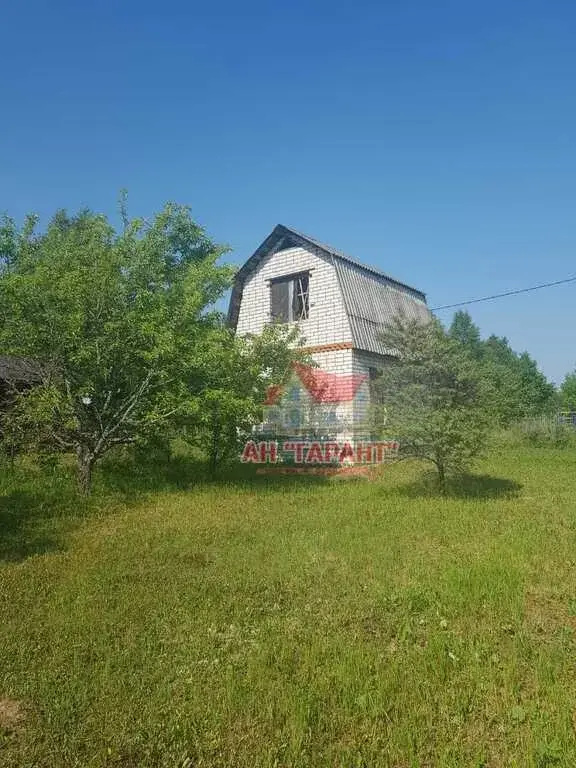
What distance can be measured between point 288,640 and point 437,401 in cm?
743

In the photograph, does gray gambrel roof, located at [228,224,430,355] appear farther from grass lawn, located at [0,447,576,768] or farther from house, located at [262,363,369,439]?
grass lawn, located at [0,447,576,768]

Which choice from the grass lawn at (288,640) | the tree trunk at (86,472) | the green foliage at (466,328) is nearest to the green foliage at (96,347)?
the tree trunk at (86,472)

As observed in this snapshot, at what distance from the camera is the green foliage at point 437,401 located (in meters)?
10.2

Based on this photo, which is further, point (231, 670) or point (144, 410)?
point (144, 410)

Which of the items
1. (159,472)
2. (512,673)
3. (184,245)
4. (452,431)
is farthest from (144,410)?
(184,245)

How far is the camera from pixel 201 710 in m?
3.46

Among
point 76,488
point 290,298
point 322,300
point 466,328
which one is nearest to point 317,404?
point 322,300

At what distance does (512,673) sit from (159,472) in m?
10.3

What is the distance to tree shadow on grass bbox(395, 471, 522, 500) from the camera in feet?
35.5

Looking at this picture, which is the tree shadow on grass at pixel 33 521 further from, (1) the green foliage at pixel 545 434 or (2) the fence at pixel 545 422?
(2) the fence at pixel 545 422

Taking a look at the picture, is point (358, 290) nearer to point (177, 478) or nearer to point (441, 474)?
point (441, 474)

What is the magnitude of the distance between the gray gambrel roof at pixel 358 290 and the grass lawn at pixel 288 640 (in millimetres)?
8997

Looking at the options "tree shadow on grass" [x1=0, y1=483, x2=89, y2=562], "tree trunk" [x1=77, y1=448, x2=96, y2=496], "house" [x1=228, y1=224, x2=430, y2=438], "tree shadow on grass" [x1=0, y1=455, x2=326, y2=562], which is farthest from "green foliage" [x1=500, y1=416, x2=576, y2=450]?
"tree shadow on grass" [x1=0, y1=483, x2=89, y2=562]

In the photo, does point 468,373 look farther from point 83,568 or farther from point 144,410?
point 83,568
